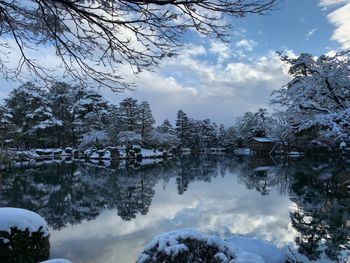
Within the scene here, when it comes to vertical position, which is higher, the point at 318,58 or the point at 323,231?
the point at 318,58

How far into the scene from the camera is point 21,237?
4699 mm

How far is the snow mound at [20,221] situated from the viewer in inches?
182

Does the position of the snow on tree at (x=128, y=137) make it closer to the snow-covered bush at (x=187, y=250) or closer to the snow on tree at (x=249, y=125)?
the snow on tree at (x=249, y=125)

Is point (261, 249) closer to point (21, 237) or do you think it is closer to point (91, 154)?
point (21, 237)

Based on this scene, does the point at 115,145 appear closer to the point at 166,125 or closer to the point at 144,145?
the point at 144,145

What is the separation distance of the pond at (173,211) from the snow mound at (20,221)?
1.28 meters

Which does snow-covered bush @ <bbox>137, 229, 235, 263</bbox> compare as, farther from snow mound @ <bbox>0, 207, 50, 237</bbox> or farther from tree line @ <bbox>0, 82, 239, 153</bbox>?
tree line @ <bbox>0, 82, 239, 153</bbox>

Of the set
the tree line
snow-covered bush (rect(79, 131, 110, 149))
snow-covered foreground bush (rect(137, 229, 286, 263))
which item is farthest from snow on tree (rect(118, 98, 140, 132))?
snow-covered foreground bush (rect(137, 229, 286, 263))

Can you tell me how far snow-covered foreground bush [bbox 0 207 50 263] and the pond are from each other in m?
1.12

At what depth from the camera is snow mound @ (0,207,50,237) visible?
15.1 feet

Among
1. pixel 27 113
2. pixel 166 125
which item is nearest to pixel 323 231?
pixel 27 113

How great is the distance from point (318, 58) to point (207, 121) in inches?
2037

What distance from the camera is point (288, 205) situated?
1083 centimetres

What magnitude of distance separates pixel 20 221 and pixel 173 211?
596 cm
